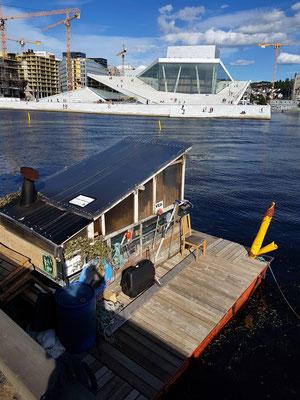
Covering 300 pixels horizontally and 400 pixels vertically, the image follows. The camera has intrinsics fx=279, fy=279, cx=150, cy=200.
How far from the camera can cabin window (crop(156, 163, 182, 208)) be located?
1040cm

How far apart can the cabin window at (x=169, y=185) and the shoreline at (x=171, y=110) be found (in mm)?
100430

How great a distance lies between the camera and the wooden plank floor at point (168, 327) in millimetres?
6609

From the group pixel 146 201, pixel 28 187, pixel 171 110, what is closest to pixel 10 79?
pixel 171 110

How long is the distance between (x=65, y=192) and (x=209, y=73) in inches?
5233

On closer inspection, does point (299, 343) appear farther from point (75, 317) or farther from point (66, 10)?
point (66, 10)

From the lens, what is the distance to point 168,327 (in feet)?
26.7

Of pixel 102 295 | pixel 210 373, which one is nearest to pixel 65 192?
pixel 102 295

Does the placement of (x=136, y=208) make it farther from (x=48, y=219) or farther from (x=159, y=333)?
(x=159, y=333)

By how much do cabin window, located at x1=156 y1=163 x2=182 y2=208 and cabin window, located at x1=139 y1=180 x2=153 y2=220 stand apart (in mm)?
456

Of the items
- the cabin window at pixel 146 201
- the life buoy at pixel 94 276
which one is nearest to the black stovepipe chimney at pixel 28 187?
the life buoy at pixel 94 276

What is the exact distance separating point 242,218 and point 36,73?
7693 inches

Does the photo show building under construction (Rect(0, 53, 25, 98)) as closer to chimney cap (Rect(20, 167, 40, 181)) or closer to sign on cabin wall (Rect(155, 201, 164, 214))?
chimney cap (Rect(20, 167, 40, 181))

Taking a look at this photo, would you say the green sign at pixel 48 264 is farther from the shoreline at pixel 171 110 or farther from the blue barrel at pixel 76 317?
the shoreline at pixel 171 110

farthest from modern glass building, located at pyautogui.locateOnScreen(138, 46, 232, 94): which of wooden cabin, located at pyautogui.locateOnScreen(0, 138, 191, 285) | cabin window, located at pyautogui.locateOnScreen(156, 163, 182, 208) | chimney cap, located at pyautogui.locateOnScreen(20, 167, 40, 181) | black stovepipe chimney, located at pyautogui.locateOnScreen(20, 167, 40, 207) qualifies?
chimney cap, located at pyautogui.locateOnScreen(20, 167, 40, 181)
